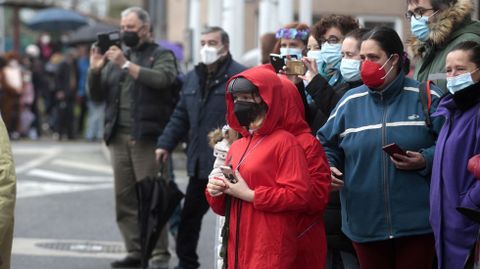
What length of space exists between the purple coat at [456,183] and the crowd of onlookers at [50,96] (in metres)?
18.6

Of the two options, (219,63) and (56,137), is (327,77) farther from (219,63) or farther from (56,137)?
(56,137)

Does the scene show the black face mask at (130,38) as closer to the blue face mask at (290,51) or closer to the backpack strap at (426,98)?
the blue face mask at (290,51)

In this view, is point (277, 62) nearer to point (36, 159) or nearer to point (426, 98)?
point (426, 98)

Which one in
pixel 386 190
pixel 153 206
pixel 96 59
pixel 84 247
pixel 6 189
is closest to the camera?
pixel 6 189

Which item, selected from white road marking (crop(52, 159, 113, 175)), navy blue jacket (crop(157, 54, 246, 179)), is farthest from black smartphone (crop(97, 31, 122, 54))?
white road marking (crop(52, 159, 113, 175))

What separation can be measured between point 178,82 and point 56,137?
16380 millimetres

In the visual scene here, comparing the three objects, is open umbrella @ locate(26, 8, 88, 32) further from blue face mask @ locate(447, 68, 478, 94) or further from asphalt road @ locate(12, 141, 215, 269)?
blue face mask @ locate(447, 68, 478, 94)

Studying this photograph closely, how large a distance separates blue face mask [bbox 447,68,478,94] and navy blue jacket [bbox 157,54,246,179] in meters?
3.47

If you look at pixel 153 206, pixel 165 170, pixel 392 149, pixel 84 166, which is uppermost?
pixel 392 149

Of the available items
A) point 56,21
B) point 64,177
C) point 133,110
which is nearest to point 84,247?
point 133,110

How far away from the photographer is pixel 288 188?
534cm

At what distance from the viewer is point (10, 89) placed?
81.4 feet

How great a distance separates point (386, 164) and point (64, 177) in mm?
12175

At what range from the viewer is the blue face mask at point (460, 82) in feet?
17.7
